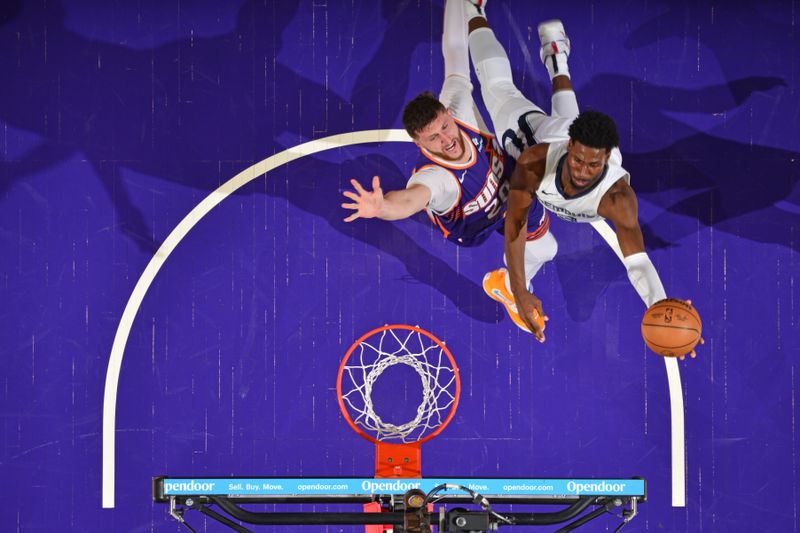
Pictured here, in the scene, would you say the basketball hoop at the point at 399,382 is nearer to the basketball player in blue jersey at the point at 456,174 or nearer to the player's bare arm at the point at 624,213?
the basketball player in blue jersey at the point at 456,174

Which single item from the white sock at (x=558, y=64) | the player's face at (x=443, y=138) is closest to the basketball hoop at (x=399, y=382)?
the player's face at (x=443, y=138)

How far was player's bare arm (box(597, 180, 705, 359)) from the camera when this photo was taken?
18.1ft

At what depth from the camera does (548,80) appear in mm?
6418

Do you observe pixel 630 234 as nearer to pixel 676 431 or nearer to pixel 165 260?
pixel 676 431

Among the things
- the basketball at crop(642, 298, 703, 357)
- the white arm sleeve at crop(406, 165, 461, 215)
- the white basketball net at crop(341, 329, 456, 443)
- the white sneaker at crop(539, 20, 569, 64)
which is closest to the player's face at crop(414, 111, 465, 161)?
the white arm sleeve at crop(406, 165, 461, 215)

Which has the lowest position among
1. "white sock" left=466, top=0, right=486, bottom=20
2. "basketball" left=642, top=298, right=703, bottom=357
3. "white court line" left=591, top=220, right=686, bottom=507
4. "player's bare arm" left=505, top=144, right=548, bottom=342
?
"white court line" left=591, top=220, right=686, bottom=507

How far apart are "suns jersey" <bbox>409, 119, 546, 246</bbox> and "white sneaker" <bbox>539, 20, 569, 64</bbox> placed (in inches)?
34.1

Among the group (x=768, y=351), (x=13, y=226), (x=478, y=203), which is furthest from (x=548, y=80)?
(x=13, y=226)

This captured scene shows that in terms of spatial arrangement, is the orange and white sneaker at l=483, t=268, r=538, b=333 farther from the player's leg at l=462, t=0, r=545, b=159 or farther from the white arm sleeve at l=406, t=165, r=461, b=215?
the player's leg at l=462, t=0, r=545, b=159

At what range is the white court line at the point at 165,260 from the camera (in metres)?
6.23

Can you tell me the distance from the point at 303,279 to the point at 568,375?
222 cm

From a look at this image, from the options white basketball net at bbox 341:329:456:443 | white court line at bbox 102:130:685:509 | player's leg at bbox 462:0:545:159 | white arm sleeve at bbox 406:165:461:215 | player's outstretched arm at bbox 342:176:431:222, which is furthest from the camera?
white court line at bbox 102:130:685:509

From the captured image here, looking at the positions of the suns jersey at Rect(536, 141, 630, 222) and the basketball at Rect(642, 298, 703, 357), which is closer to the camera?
the basketball at Rect(642, 298, 703, 357)

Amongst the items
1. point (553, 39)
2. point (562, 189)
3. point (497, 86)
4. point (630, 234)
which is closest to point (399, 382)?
point (562, 189)
